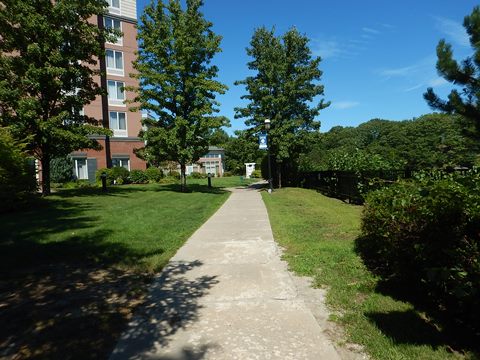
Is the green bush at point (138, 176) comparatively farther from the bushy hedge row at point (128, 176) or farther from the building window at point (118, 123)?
the building window at point (118, 123)

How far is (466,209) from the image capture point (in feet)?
11.3

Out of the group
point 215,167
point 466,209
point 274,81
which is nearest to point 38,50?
point 274,81

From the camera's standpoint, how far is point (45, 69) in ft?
52.1

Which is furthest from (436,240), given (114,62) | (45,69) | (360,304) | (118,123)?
(114,62)

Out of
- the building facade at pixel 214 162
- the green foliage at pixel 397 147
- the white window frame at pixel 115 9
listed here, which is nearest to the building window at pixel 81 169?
the white window frame at pixel 115 9

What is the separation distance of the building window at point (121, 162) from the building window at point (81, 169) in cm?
266

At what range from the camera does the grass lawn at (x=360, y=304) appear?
3291 millimetres

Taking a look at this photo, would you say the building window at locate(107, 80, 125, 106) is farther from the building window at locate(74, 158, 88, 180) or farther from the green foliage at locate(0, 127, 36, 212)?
the green foliage at locate(0, 127, 36, 212)

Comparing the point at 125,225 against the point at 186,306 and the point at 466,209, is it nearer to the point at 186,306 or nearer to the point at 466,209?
the point at 186,306

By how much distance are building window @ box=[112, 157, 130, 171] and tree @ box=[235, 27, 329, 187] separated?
50.3ft

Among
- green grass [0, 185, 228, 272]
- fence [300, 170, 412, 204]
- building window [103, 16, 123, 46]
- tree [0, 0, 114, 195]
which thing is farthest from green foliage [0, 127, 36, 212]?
building window [103, 16, 123, 46]

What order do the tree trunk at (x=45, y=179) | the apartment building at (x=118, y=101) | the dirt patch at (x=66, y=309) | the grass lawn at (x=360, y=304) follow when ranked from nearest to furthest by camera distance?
the grass lawn at (x=360, y=304)
the dirt patch at (x=66, y=309)
the tree trunk at (x=45, y=179)
the apartment building at (x=118, y=101)

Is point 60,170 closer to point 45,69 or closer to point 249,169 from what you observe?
point 45,69

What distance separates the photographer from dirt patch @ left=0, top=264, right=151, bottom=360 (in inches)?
135
